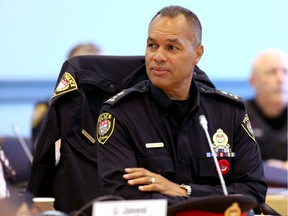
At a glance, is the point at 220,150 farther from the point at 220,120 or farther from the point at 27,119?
the point at 27,119

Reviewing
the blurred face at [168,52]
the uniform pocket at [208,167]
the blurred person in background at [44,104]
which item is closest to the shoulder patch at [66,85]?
the blurred face at [168,52]

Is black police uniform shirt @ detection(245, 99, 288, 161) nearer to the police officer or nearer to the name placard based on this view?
the police officer

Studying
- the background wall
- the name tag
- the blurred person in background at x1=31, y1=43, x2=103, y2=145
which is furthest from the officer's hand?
the background wall

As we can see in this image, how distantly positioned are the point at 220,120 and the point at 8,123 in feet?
12.5

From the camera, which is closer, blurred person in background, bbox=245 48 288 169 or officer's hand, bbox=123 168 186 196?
officer's hand, bbox=123 168 186 196

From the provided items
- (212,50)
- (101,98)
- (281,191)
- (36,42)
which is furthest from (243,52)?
(101,98)

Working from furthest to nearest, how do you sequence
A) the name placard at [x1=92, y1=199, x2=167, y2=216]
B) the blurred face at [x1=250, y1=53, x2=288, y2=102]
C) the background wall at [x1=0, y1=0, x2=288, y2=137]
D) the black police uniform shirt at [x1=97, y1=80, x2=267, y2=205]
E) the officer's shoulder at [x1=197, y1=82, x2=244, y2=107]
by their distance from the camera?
1. the background wall at [x1=0, y1=0, x2=288, y2=137]
2. the blurred face at [x1=250, y1=53, x2=288, y2=102]
3. the officer's shoulder at [x1=197, y1=82, x2=244, y2=107]
4. the black police uniform shirt at [x1=97, y1=80, x2=267, y2=205]
5. the name placard at [x1=92, y1=199, x2=167, y2=216]

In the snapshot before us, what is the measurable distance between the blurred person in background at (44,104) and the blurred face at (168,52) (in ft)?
6.12

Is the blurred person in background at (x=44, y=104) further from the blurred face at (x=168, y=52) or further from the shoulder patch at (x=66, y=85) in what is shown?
the blurred face at (x=168, y=52)

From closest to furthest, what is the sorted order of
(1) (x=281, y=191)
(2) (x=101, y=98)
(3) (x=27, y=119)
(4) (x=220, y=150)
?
(4) (x=220, y=150) < (2) (x=101, y=98) < (1) (x=281, y=191) < (3) (x=27, y=119)

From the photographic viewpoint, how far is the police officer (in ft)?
11.7

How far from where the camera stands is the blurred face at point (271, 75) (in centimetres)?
642

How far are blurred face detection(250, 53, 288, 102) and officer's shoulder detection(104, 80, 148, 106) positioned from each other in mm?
2743

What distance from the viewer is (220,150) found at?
146 inches
